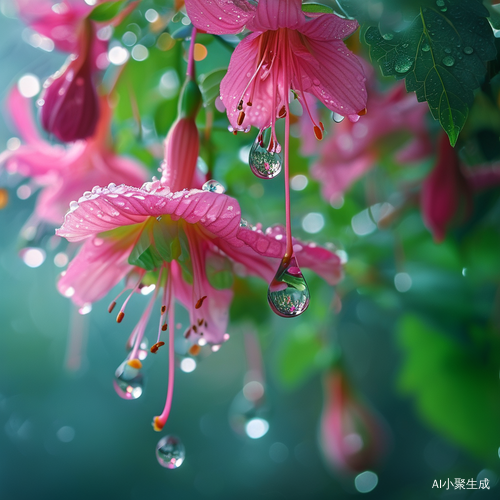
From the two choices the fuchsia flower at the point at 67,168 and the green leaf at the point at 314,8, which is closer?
the green leaf at the point at 314,8

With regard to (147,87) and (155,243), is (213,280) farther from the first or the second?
(147,87)

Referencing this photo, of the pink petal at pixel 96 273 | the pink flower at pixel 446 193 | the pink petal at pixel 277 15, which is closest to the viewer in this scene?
the pink petal at pixel 277 15

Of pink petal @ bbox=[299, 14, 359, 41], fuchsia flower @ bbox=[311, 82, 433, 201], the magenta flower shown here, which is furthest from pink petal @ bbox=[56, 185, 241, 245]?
fuchsia flower @ bbox=[311, 82, 433, 201]

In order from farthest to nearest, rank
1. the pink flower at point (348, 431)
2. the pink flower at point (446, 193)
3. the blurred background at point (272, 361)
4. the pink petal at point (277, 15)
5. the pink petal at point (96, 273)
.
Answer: the pink flower at point (348, 431)
the blurred background at point (272, 361)
the pink flower at point (446, 193)
the pink petal at point (96, 273)
the pink petal at point (277, 15)

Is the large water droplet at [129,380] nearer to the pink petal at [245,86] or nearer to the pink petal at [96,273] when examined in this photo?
the pink petal at [96,273]

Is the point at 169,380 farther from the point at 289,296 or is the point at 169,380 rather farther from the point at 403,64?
the point at 403,64

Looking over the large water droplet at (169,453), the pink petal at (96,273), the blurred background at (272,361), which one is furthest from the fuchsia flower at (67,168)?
the large water droplet at (169,453)
